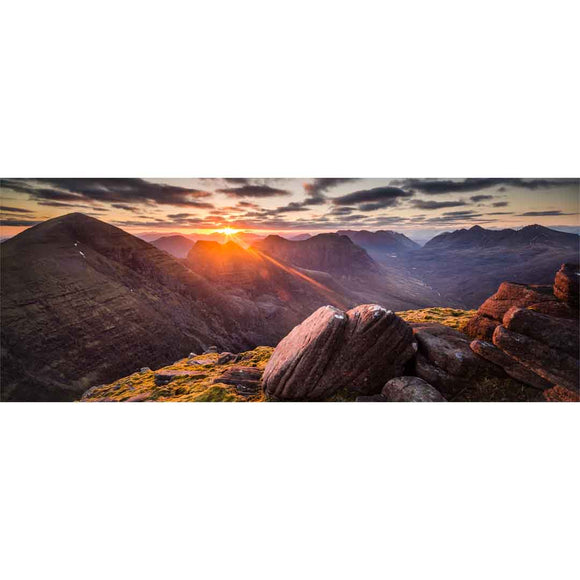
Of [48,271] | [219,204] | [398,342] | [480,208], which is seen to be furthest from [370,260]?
[48,271]

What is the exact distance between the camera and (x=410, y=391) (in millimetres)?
6180

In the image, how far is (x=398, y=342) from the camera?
21.6ft

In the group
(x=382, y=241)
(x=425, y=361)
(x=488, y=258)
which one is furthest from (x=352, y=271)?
(x=425, y=361)

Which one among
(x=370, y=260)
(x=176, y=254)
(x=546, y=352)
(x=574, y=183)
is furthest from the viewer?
(x=370, y=260)

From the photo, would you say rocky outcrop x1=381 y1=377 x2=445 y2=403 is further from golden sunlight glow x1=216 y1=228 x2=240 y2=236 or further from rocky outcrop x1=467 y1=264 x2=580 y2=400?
golden sunlight glow x1=216 y1=228 x2=240 y2=236

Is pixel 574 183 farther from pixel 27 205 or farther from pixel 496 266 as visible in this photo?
pixel 27 205

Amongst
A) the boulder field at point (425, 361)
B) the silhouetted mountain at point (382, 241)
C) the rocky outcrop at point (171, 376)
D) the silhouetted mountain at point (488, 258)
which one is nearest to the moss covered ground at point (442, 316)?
the silhouetted mountain at point (488, 258)

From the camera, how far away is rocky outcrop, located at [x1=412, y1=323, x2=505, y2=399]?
639 centimetres

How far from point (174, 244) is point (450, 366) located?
9.28m

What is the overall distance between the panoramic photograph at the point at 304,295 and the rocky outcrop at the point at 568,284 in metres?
0.03

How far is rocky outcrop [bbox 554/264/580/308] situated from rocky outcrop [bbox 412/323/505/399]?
2.67 meters

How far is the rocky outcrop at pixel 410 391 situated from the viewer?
6.11 meters

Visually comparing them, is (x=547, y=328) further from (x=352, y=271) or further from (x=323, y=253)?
(x=323, y=253)
